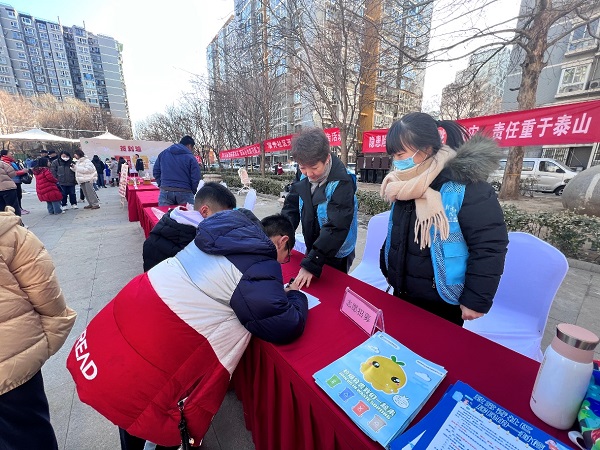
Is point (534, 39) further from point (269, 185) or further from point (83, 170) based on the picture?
point (83, 170)

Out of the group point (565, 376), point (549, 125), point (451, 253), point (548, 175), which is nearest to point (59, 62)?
point (549, 125)

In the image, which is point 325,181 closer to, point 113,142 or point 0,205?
point 0,205

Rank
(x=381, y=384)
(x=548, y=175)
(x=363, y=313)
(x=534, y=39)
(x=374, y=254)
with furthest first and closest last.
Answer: (x=548, y=175)
(x=534, y=39)
(x=374, y=254)
(x=363, y=313)
(x=381, y=384)

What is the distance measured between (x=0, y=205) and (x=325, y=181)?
7641 mm

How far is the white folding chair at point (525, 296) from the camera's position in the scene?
1.60 m

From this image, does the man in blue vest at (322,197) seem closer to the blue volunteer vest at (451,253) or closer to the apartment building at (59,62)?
the blue volunteer vest at (451,253)

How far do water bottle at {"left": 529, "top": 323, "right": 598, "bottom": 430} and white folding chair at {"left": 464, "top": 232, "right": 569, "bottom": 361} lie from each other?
1.02m

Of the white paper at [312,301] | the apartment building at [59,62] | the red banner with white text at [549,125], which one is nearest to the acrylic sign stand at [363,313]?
the white paper at [312,301]

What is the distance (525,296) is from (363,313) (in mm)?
1363

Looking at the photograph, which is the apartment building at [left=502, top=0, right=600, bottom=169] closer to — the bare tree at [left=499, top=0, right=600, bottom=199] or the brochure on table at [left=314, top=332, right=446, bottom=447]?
the bare tree at [left=499, top=0, right=600, bottom=199]

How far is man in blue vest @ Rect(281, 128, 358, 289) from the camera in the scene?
5.32ft

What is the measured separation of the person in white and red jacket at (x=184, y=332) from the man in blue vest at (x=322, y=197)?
0.60m

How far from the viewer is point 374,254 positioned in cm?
265

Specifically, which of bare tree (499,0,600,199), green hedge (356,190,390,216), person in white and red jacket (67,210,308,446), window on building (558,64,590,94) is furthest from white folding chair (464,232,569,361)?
window on building (558,64,590,94)
